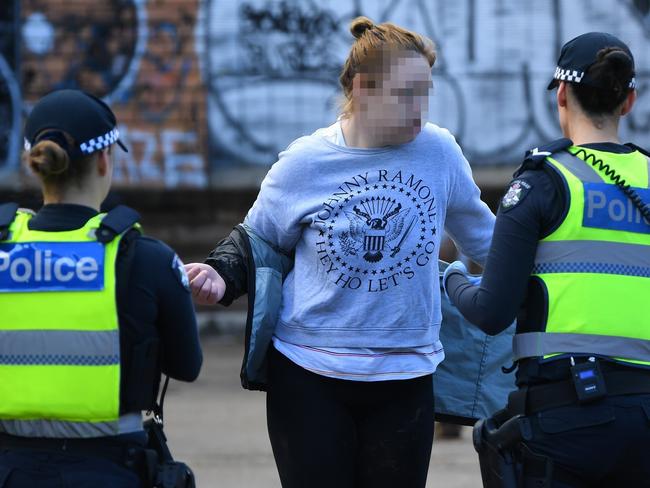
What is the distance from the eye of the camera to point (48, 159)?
2.70 m

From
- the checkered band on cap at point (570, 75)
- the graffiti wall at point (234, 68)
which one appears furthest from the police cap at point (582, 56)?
the graffiti wall at point (234, 68)

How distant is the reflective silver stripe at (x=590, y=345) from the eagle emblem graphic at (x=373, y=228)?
0.56 meters

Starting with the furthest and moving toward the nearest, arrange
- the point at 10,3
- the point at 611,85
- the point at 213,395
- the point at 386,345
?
the point at 10,3 → the point at 213,395 → the point at 386,345 → the point at 611,85

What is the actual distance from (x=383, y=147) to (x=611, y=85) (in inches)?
27.2

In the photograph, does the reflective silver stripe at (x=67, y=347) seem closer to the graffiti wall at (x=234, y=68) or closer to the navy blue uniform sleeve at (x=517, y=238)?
the navy blue uniform sleeve at (x=517, y=238)

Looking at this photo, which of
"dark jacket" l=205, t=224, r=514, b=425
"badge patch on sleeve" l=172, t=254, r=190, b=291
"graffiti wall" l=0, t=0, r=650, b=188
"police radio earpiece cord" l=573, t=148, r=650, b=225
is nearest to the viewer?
"badge patch on sleeve" l=172, t=254, r=190, b=291

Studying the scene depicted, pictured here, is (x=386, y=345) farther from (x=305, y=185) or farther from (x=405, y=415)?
(x=305, y=185)

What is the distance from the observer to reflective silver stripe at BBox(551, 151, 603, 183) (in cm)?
286

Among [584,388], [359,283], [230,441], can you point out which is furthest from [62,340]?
[230,441]

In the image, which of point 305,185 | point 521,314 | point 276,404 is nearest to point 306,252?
point 305,185

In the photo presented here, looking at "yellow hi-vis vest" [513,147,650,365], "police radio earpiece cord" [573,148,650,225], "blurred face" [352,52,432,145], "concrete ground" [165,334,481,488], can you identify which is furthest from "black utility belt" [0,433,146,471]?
"concrete ground" [165,334,481,488]

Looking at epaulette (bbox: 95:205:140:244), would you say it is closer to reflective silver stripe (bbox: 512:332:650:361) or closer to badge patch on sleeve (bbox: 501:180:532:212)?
badge patch on sleeve (bbox: 501:180:532:212)

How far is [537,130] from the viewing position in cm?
1132

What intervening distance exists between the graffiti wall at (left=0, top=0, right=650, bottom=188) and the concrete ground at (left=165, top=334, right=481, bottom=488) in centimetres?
271
